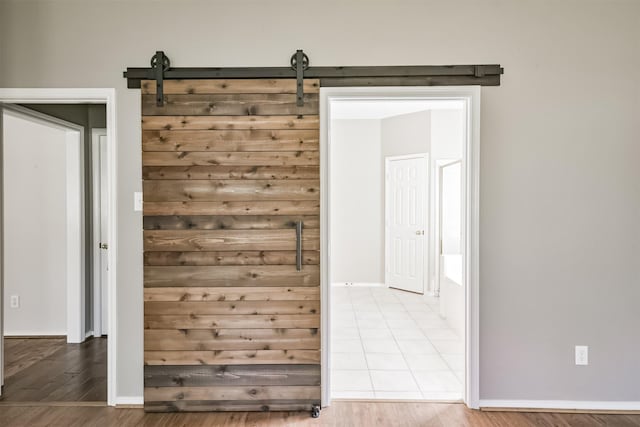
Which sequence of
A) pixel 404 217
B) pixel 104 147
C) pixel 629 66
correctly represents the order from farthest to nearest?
pixel 404 217 < pixel 104 147 < pixel 629 66

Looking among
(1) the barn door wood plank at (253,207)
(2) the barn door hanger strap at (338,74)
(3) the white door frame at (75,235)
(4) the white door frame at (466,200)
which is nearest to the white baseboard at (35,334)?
(3) the white door frame at (75,235)

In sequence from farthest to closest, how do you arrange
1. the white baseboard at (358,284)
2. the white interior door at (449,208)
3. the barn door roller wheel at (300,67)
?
the white baseboard at (358,284) < the white interior door at (449,208) < the barn door roller wheel at (300,67)

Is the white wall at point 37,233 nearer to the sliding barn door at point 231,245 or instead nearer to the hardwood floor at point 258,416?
the hardwood floor at point 258,416

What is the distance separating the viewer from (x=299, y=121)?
2.45 metres

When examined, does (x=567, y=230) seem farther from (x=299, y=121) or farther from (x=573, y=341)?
(x=299, y=121)

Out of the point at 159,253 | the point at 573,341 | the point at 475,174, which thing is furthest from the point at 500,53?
the point at 159,253

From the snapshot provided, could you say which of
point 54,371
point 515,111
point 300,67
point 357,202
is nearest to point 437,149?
point 357,202

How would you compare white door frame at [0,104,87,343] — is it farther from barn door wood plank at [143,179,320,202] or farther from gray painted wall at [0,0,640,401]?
barn door wood plank at [143,179,320,202]

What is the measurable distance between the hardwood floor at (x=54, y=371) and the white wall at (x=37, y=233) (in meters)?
0.24

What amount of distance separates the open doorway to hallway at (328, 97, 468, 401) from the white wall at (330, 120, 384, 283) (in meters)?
0.02

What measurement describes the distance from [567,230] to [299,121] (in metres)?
1.86

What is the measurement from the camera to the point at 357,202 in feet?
20.6

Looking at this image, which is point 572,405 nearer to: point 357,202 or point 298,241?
point 298,241

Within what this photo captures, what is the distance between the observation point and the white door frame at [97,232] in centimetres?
372
